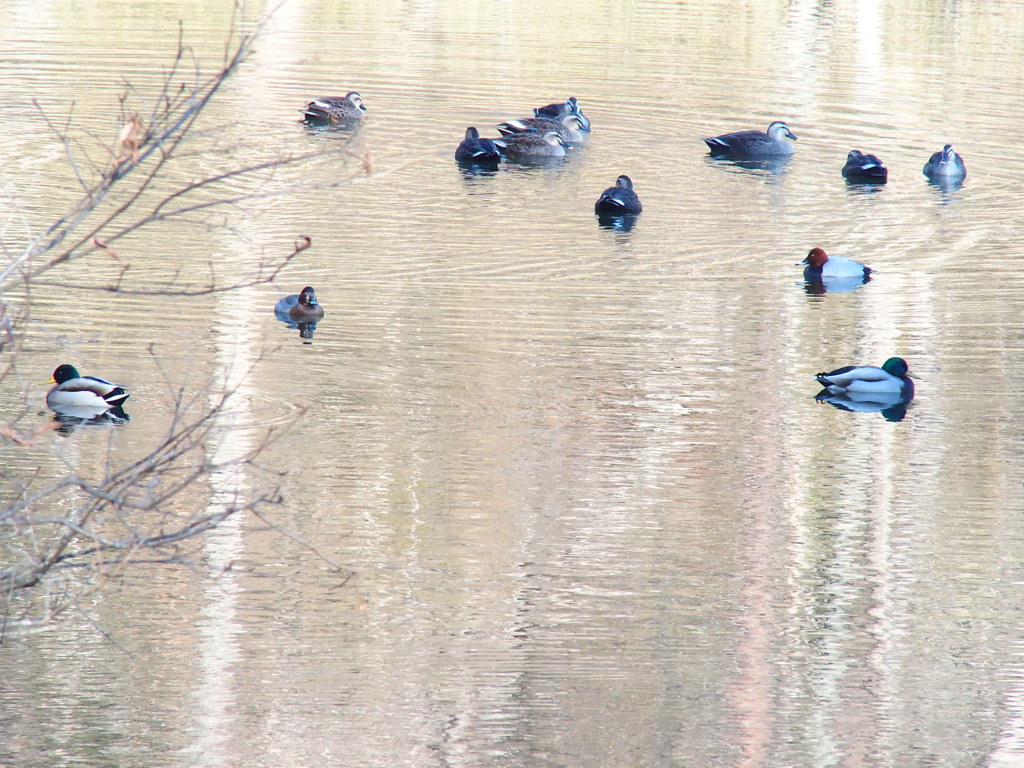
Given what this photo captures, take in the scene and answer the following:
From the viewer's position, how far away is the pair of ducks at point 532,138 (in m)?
24.5

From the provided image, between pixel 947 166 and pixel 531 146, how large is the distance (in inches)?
272

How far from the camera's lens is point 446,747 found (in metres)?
8.42

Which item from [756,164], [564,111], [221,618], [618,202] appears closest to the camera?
[221,618]

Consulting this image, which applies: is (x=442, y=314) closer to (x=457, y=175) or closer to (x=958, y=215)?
(x=457, y=175)

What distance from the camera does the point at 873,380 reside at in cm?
1445

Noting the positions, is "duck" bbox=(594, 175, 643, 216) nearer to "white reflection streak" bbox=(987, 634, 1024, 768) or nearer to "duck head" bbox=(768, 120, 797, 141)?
"duck head" bbox=(768, 120, 797, 141)

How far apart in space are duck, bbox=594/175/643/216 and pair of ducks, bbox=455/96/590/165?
154 inches

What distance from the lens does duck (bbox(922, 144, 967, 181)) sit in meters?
23.7

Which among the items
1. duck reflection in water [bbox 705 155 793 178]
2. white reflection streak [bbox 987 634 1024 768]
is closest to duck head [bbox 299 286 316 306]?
white reflection streak [bbox 987 634 1024 768]

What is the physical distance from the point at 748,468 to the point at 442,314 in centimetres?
496

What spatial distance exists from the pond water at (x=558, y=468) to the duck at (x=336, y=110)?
66cm

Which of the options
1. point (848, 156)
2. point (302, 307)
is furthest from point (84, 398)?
point (848, 156)

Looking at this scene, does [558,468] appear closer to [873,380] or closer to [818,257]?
[873,380]

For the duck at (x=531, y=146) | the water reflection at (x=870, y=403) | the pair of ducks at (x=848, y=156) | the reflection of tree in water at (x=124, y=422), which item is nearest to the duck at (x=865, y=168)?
the pair of ducks at (x=848, y=156)
